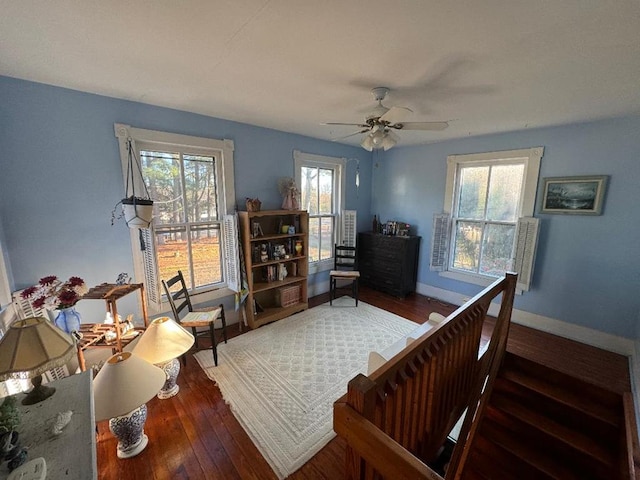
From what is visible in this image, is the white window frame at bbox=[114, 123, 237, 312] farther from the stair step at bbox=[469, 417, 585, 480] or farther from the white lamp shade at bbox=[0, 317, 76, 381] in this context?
the stair step at bbox=[469, 417, 585, 480]

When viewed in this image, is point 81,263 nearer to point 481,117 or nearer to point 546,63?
point 546,63

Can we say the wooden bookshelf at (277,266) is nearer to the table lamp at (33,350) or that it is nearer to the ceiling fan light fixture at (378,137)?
the ceiling fan light fixture at (378,137)

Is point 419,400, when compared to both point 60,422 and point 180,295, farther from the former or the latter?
point 180,295

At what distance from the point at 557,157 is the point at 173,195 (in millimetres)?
4654

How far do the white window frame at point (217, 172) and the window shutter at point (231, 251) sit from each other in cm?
1

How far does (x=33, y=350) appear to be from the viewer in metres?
1.13

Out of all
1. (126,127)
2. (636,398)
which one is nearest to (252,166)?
(126,127)

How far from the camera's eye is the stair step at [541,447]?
76.6 inches

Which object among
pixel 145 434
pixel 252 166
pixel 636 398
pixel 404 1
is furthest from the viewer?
pixel 252 166

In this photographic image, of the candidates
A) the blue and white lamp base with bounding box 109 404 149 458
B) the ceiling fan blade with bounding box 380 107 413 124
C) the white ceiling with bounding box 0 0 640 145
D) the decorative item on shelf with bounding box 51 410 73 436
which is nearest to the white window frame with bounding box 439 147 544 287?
the white ceiling with bounding box 0 0 640 145

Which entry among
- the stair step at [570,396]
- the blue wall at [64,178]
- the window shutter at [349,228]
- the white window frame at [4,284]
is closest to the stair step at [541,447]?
the stair step at [570,396]

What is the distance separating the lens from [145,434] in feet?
6.02

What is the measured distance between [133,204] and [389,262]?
3666 millimetres

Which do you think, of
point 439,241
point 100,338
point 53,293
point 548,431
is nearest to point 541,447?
point 548,431
